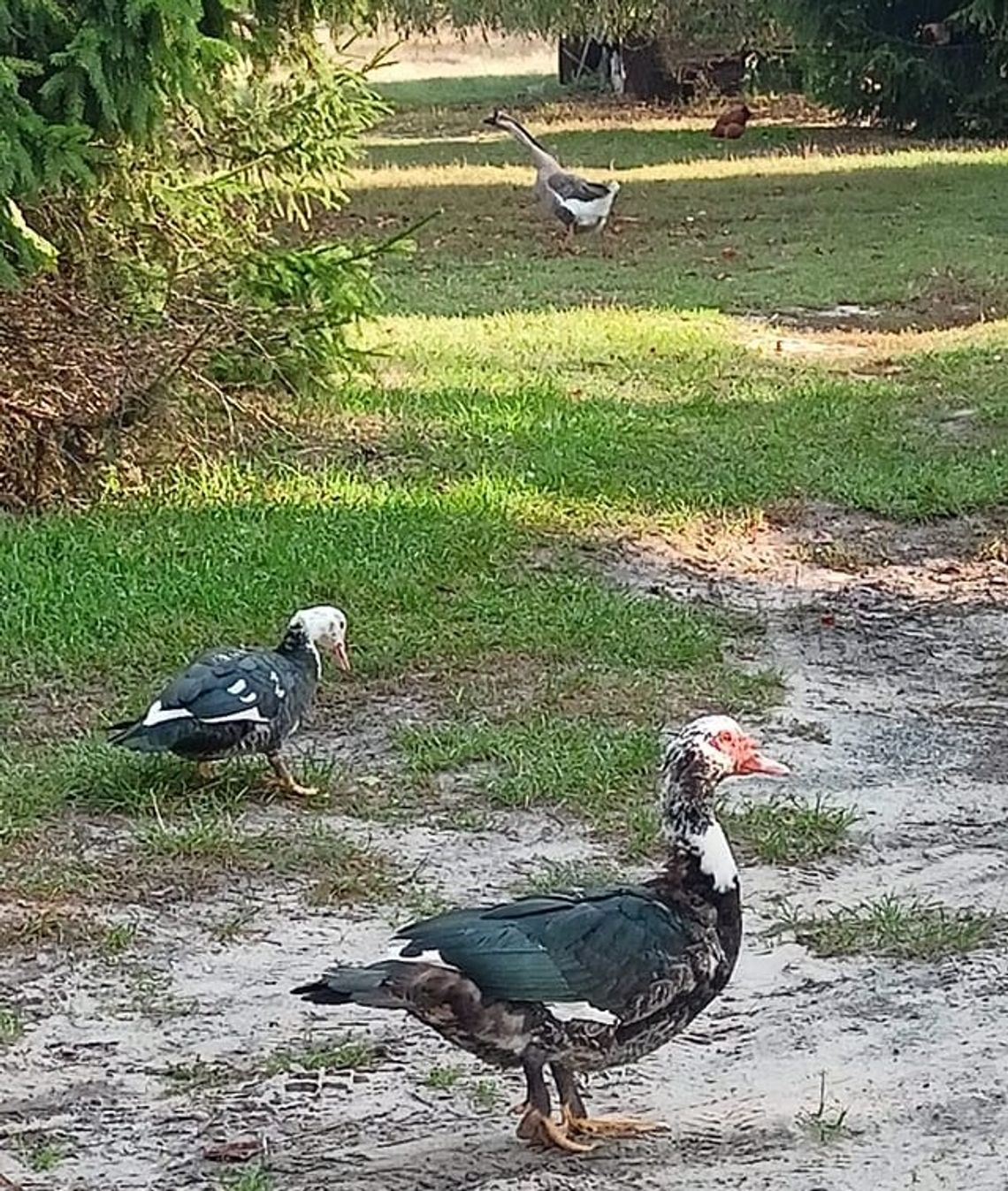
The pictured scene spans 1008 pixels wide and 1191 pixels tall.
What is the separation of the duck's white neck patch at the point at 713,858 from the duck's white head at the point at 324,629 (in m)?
2.55

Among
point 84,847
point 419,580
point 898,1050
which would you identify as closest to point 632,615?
point 419,580

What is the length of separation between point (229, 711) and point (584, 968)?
2.27m

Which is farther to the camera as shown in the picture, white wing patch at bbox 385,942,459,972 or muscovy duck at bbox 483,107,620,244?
muscovy duck at bbox 483,107,620,244

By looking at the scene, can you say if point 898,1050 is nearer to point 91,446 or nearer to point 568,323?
point 91,446

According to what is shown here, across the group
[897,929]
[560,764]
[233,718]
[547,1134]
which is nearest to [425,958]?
[547,1134]

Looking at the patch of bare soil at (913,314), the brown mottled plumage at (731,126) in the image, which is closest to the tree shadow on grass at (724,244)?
the patch of bare soil at (913,314)

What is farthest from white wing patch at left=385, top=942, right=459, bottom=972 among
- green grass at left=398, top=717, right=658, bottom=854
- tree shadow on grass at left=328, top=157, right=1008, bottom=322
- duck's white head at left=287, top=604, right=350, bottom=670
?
tree shadow on grass at left=328, top=157, right=1008, bottom=322

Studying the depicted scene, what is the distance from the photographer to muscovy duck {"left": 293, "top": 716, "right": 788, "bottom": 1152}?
13.6 ft

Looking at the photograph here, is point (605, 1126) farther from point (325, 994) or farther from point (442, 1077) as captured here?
point (325, 994)

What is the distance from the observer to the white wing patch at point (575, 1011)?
417cm

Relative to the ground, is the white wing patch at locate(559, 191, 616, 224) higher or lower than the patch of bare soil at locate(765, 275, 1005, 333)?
higher

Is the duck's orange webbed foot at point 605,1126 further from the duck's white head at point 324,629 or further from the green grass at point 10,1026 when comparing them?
the duck's white head at point 324,629

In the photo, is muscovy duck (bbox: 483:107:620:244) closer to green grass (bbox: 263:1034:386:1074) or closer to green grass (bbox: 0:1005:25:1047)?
green grass (bbox: 0:1005:25:1047)

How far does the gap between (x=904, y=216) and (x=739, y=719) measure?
1532 centimetres
